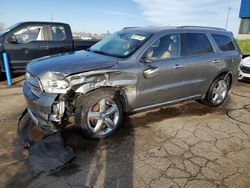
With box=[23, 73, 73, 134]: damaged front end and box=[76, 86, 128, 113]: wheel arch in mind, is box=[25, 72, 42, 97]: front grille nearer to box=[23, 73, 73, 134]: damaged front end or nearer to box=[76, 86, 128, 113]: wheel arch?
box=[23, 73, 73, 134]: damaged front end

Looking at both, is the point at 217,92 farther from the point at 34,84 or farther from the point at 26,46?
the point at 26,46

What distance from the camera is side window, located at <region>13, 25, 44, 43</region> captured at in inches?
290

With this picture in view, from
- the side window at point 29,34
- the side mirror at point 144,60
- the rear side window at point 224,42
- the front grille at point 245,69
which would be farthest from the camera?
the front grille at point 245,69

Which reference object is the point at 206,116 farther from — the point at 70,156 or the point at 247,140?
the point at 70,156

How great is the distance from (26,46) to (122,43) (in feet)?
13.9

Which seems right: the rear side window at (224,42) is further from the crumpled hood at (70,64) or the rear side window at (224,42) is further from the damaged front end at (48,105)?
the damaged front end at (48,105)

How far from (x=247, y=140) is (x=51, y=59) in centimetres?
354

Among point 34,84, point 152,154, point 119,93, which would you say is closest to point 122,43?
point 119,93

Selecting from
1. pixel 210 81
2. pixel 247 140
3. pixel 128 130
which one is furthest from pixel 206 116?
pixel 128 130

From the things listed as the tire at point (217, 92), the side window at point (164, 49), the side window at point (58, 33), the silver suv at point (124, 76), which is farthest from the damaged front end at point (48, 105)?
the side window at point (58, 33)

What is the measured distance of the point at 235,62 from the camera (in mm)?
5516

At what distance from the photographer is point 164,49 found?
4309 mm

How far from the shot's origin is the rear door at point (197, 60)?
458cm

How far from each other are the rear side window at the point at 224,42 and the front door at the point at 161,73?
1246mm
